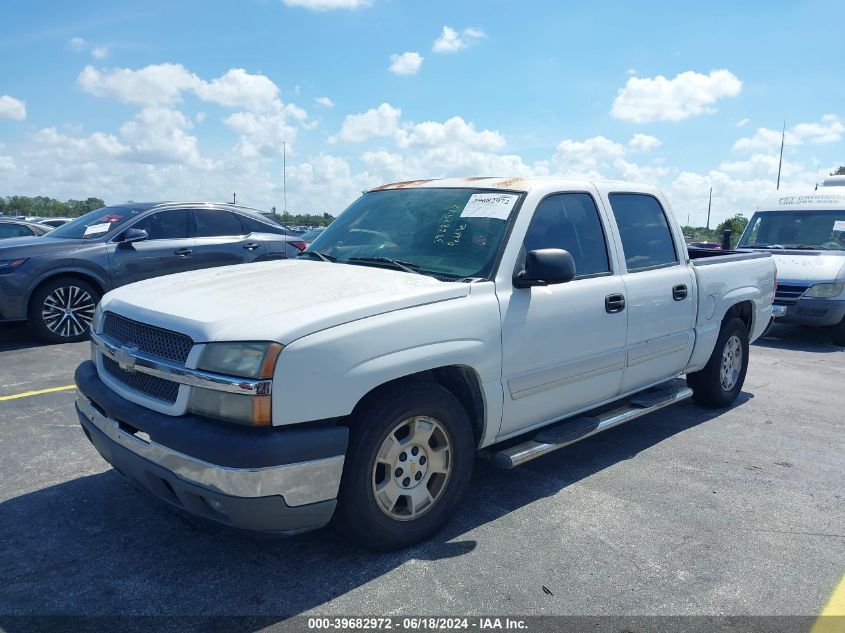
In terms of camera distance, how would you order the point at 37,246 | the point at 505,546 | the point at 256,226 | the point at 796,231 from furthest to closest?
the point at 796,231 → the point at 256,226 → the point at 37,246 → the point at 505,546

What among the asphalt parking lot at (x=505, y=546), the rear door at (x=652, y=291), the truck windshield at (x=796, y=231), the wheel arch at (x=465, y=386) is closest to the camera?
the asphalt parking lot at (x=505, y=546)

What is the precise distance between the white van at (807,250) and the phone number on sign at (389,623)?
8088 mm

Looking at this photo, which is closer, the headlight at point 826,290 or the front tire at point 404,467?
the front tire at point 404,467

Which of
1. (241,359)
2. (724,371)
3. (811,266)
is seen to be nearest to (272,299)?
(241,359)

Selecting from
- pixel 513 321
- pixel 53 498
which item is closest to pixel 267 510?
pixel 513 321

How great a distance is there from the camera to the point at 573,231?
4090mm

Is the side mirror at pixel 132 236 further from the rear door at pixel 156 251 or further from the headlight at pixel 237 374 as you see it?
the headlight at pixel 237 374

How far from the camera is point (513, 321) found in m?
3.43

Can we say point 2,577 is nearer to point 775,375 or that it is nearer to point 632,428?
point 632,428

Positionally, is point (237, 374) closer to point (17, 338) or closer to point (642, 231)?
point (642, 231)

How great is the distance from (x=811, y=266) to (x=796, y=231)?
1096 millimetres

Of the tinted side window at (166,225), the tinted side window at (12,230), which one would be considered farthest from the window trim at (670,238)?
the tinted side window at (12,230)

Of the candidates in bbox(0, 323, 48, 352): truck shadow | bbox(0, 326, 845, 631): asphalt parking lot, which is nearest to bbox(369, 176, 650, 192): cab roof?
bbox(0, 326, 845, 631): asphalt parking lot

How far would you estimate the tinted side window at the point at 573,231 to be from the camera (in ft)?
12.6
